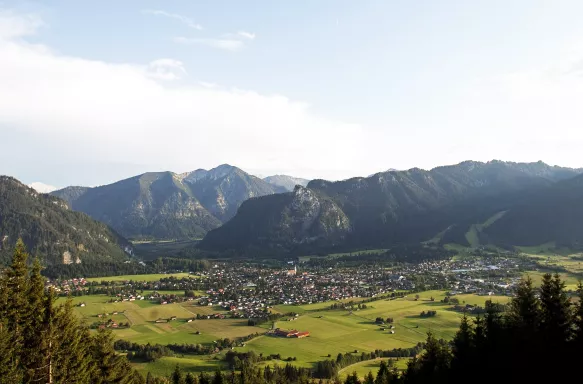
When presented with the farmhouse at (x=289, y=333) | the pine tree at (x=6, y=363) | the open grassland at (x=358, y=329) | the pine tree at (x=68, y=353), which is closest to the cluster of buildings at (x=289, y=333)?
the farmhouse at (x=289, y=333)

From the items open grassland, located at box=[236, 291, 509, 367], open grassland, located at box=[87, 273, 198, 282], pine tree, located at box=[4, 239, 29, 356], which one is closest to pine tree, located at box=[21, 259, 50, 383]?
pine tree, located at box=[4, 239, 29, 356]

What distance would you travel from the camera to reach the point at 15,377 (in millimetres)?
26047

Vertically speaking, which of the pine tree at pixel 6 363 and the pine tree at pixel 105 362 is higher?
the pine tree at pixel 6 363

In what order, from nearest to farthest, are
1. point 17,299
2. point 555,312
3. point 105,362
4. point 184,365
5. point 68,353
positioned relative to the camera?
point 555,312 → point 17,299 → point 68,353 → point 105,362 → point 184,365

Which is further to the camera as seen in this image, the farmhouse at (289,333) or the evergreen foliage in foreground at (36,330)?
the farmhouse at (289,333)

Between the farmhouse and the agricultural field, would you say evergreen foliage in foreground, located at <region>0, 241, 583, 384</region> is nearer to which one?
the agricultural field

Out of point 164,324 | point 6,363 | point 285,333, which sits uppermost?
point 6,363

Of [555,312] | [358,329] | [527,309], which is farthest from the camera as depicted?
[358,329]

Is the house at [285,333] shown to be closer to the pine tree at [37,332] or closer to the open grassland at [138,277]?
the pine tree at [37,332]

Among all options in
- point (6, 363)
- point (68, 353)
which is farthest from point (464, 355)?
point (6, 363)

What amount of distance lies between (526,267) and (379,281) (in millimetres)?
62091

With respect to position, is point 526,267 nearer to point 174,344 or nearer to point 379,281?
point 379,281

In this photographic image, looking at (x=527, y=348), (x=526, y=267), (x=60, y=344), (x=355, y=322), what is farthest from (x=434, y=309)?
(x=60, y=344)

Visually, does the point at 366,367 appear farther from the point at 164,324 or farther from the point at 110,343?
the point at 164,324
